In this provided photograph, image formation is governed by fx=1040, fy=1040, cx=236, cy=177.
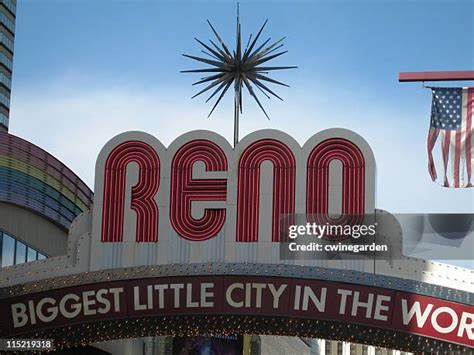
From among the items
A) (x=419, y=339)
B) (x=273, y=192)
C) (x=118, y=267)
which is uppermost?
(x=273, y=192)

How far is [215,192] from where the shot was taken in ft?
91.5

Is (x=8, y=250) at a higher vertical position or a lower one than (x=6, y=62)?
lower

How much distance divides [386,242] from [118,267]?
7004mm

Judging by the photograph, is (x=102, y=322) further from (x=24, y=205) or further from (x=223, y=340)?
(x=223, y=340)

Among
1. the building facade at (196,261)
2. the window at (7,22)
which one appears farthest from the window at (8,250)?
the window at (7,22)

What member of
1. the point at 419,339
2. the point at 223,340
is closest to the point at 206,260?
the point at 419,339

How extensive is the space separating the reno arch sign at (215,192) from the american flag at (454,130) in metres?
2.01

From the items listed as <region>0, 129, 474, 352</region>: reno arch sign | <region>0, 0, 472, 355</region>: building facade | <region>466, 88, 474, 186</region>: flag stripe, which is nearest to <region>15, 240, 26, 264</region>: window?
<region>0, 0, 472, 355</region>: building facade

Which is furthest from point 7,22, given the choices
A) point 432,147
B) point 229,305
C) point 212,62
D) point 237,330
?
point 432,147

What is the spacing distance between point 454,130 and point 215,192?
648cm

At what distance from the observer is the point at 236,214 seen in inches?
1086

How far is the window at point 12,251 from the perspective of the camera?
33469mm

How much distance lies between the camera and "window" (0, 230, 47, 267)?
33.5 m

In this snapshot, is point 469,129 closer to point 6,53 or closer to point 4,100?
point 4,100
